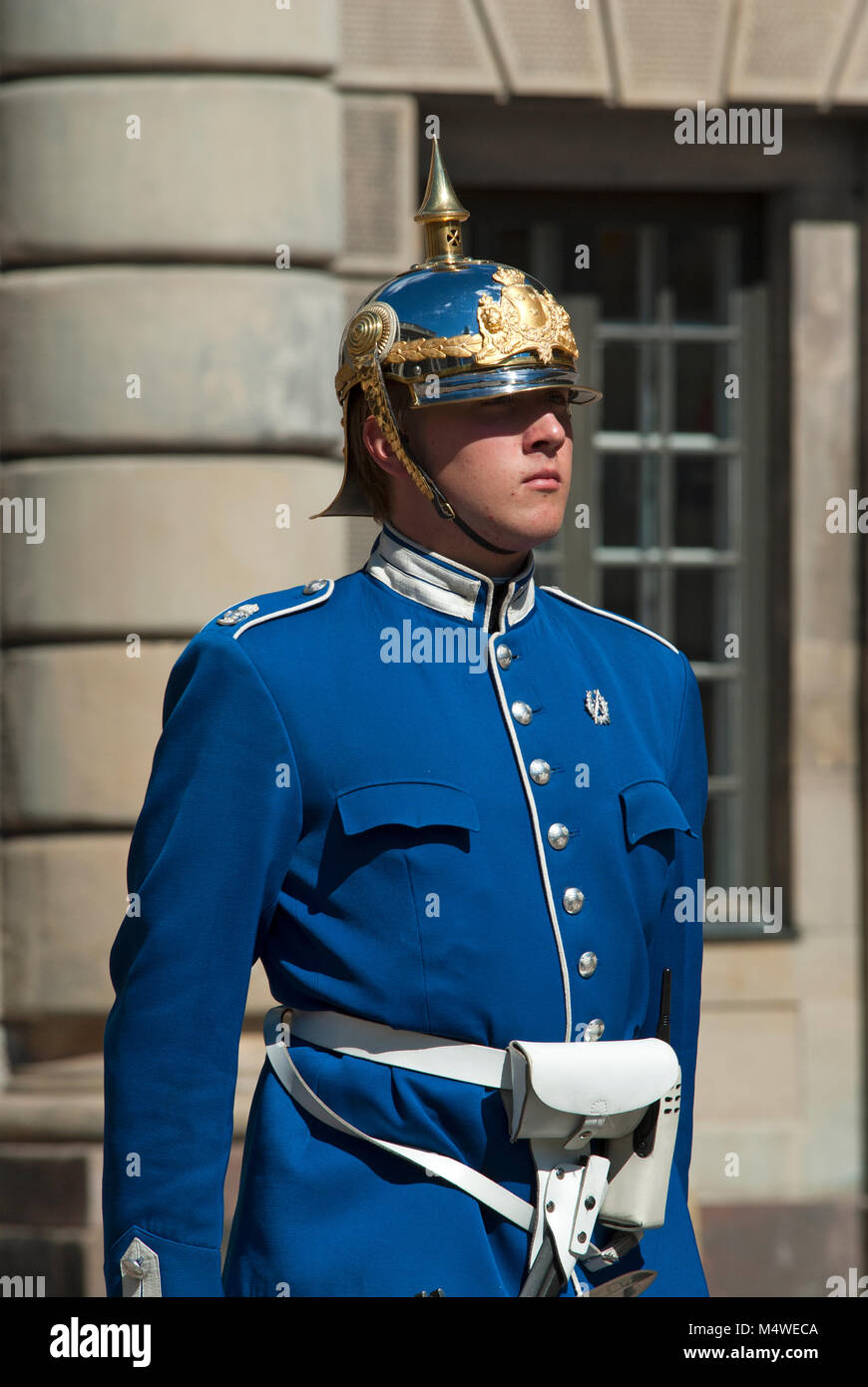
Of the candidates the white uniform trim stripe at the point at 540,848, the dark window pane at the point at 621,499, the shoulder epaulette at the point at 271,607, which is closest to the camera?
the white uniform trim stripe at the point at 540,848

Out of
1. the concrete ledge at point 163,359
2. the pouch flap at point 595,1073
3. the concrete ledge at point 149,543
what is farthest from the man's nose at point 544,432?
the concrete ledge at point 163,359

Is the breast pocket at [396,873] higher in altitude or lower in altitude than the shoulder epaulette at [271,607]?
lower

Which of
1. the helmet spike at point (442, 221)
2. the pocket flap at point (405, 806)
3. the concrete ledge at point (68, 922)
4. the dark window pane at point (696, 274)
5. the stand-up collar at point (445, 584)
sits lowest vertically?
the concrete ledge at point (68, 922)

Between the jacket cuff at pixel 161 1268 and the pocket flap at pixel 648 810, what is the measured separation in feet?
2.77

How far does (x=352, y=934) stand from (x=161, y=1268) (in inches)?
20.5

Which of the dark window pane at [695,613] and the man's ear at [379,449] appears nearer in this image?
the man's ear at [379,449]

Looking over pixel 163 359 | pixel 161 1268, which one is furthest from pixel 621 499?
pixel 161 1268

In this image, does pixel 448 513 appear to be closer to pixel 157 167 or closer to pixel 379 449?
pixel 379 449

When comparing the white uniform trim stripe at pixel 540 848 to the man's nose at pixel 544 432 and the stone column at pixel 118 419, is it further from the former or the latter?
the stone column at pixel 118 419

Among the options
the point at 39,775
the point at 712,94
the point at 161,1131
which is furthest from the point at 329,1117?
the point at 712,94

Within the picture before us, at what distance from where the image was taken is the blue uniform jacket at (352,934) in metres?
2.54

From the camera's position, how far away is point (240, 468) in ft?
18.3

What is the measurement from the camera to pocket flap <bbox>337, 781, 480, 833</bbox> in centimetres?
256
